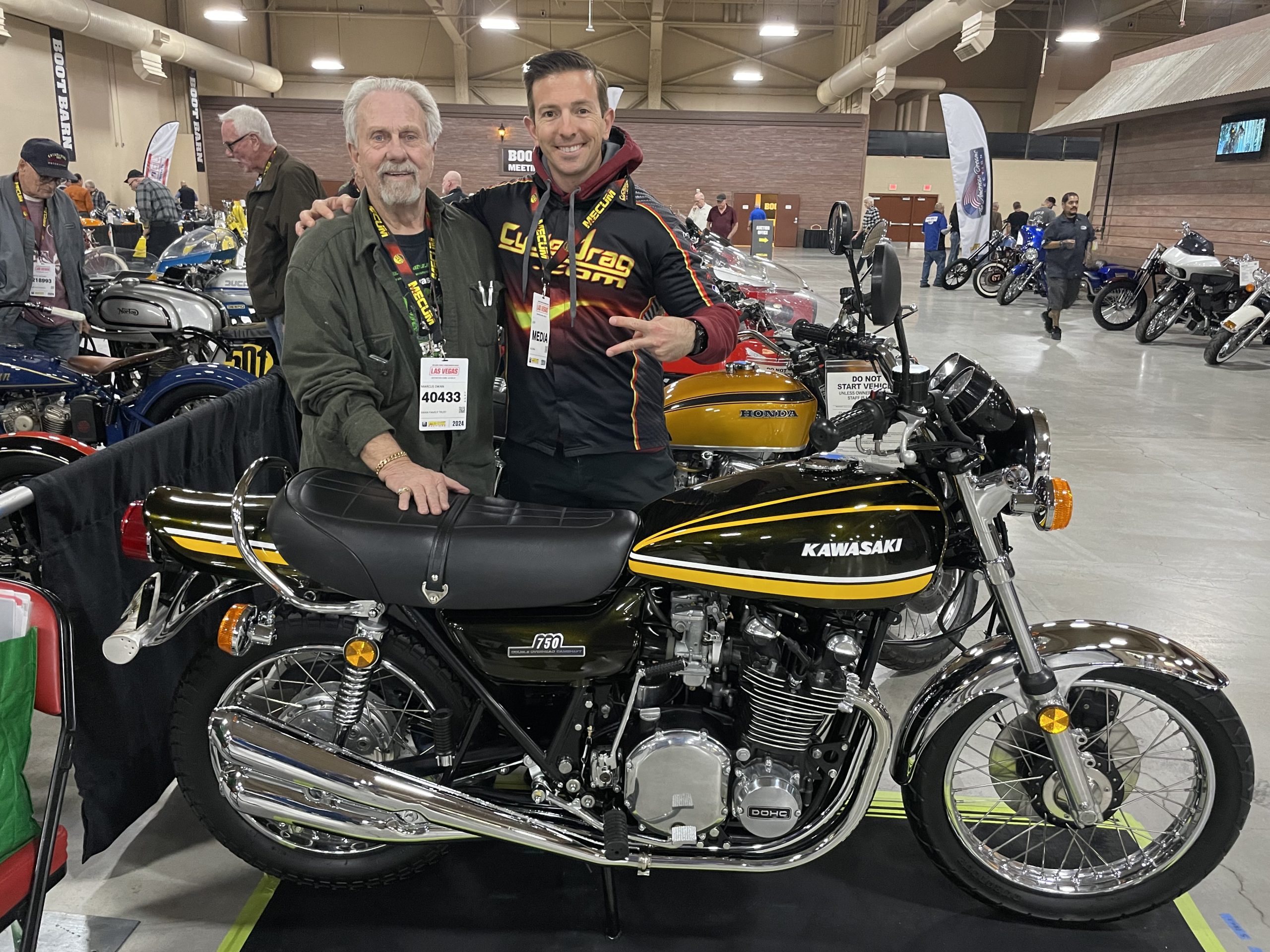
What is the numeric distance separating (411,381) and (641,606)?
2.62ft

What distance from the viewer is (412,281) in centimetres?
211

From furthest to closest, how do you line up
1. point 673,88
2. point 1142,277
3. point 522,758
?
point 673,88
point 1142,277
point 522,758

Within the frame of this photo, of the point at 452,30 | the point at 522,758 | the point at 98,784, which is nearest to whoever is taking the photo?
the point at 522,758

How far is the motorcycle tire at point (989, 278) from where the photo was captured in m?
14.9

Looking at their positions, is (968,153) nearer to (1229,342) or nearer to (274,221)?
(1229,342)

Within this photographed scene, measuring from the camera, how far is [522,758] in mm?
1956

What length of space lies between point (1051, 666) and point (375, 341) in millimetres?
1662

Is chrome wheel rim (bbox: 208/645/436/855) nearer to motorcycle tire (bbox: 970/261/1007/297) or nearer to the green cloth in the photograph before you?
the green cloth

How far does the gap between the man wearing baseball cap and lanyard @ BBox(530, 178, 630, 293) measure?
3.72 meters

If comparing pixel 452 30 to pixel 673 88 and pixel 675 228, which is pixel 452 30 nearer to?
pixel 673 88

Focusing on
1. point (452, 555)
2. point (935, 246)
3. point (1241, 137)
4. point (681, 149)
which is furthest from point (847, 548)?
point (681, 149)

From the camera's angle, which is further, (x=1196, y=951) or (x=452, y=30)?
(x=452, y=30)

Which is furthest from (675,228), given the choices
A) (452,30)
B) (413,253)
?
(452,30)

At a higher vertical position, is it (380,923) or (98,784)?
(98,784)
